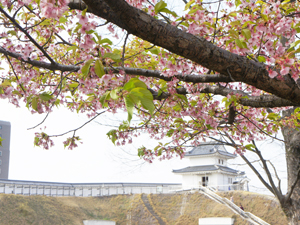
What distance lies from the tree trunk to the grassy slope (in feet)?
44.9

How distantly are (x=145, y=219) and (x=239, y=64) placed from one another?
19662 mm

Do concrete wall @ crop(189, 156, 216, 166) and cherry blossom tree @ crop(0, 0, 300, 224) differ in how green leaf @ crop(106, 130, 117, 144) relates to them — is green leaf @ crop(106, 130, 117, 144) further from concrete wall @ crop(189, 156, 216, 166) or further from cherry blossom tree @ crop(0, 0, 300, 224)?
concrete wall @ crop(189, 156, 216, 166)

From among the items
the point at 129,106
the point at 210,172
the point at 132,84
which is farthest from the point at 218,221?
the point at 129,106

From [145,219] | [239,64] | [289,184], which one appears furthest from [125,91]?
[145,219]

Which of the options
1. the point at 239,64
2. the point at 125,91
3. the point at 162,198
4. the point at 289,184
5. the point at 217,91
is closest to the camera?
the point at 125,91

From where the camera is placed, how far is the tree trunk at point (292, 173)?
5094 millimetres

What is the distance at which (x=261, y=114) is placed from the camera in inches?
172

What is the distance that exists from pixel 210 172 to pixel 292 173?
2257cm

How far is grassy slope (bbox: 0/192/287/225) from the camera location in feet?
56.3

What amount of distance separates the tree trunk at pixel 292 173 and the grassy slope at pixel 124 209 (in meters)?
13.7

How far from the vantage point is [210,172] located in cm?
2714

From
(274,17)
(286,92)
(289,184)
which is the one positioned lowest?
(289,184)

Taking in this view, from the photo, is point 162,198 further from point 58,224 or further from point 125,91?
point 125,91

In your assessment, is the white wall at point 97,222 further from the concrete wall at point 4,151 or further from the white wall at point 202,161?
the concrete wall at point 4,151
